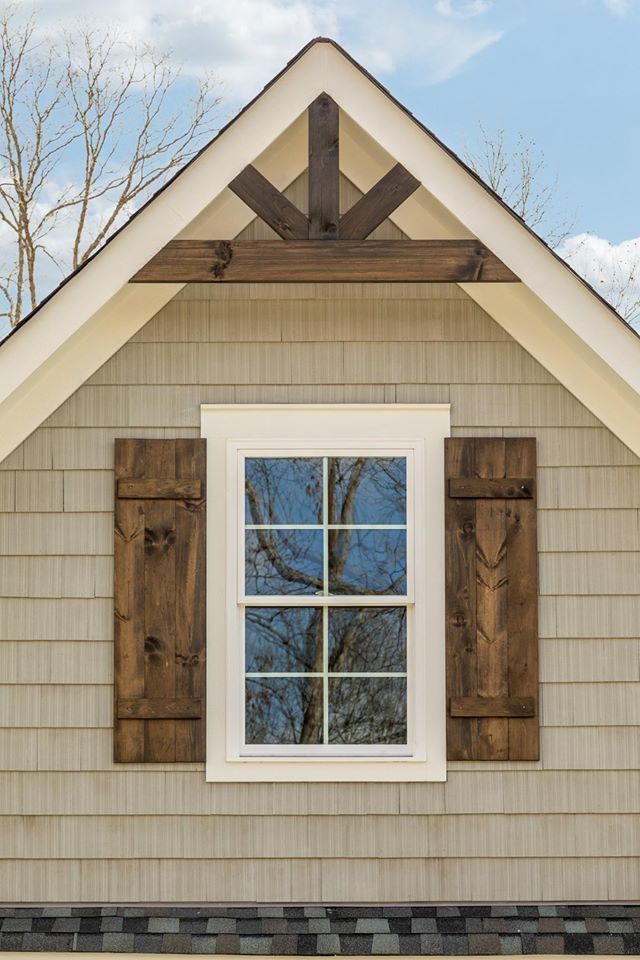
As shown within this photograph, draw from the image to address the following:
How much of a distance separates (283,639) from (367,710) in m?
0.49

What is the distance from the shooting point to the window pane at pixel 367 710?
4488 mm

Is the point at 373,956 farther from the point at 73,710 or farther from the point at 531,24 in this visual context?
the point at 531,24

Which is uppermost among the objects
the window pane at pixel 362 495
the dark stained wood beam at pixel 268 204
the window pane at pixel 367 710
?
the dark stained wood beam at pixel 268 204

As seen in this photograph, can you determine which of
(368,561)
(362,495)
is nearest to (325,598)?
(368,561)

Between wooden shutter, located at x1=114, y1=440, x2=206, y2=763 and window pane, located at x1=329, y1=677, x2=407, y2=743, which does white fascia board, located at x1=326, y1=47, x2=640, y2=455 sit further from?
window pane, located at x1=329, y1=677, x2=407, y2=743

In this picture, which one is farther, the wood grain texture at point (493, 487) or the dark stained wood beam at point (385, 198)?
the wood grain texture at point (493, 487)

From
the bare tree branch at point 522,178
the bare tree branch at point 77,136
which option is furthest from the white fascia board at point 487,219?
the bare tree branch at point 522,178

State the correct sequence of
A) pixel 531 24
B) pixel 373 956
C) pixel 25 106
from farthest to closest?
pixel 531 24, pixel 25 106, pixel 373 956

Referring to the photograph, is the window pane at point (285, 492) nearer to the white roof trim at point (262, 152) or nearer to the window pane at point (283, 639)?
the window pane at point (283, 639)

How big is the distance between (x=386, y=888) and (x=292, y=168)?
10.7ft

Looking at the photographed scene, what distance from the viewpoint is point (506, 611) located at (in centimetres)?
446

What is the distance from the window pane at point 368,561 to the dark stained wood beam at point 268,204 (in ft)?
4.37

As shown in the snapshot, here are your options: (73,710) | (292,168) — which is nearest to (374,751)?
(73,710)

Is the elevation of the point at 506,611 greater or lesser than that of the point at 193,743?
greater
